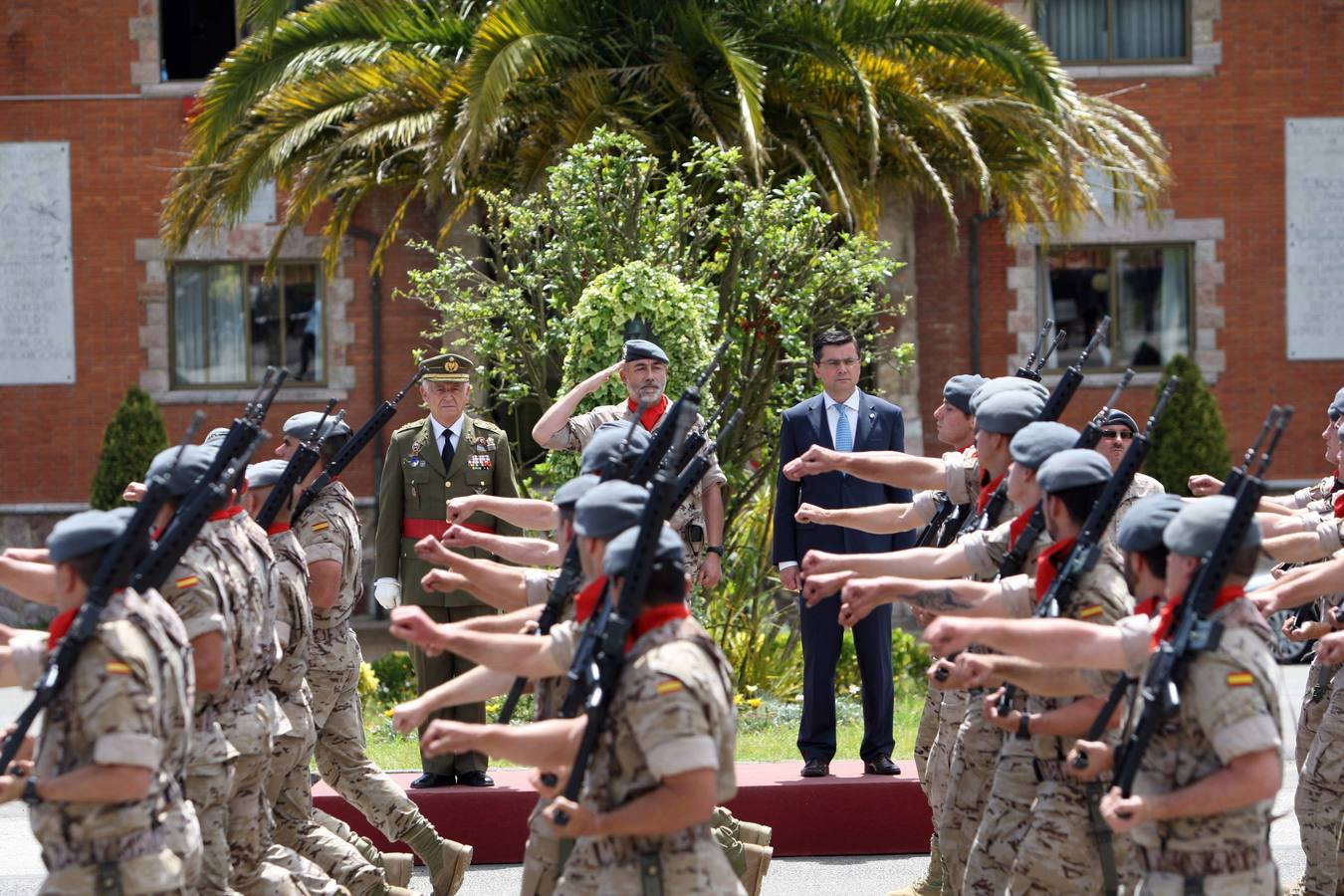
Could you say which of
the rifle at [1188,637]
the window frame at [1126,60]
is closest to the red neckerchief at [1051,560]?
the rifle at [1188,637]

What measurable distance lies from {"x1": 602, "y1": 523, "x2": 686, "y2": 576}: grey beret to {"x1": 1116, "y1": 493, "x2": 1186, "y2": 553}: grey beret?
124 cm

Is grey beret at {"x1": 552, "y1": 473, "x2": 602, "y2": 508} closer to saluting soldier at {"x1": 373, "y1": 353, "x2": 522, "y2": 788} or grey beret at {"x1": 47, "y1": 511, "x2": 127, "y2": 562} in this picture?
grey beret at {"x1": 47, "y1": 511, "x2": 127, "y2": 562}

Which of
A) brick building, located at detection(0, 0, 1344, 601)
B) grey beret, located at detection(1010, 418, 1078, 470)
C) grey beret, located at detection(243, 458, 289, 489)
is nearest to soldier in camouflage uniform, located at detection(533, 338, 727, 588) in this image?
grey beret, located at detection(243, 458, 289, 489)

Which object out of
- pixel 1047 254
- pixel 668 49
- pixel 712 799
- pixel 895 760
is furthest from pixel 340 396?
pixel 712 799

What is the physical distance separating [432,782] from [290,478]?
7.38ft

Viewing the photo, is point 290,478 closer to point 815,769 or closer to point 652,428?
point 652,428

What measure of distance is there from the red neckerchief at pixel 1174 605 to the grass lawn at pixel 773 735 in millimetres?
5234

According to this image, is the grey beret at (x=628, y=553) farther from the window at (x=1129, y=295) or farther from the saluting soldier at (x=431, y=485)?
the window at (x=1129, y=295)

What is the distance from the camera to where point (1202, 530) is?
15.3 feet

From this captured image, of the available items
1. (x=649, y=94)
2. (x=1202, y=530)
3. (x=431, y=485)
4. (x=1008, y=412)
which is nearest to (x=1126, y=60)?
(x=649, y=94)

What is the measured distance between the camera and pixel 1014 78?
1623 centimetres

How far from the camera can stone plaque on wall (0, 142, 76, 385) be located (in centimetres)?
1977

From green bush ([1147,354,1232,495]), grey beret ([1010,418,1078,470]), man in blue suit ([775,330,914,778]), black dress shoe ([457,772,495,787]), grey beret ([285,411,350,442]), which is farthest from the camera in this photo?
green bush ([1147,354,1232,495])

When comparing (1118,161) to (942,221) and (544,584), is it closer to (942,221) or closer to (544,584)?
(942,221)
